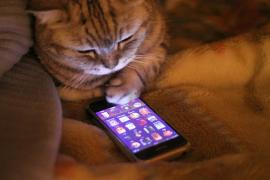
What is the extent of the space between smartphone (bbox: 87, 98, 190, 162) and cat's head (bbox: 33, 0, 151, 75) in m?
0.11

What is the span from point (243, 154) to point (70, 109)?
0.43m

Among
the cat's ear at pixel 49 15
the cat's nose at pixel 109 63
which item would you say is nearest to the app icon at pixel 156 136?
the cat's nose at pixel 109 63

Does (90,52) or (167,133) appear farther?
(90,52)

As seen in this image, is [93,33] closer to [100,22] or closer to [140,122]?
[100,22]

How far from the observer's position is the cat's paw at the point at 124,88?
0.92m

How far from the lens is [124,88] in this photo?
94 cm

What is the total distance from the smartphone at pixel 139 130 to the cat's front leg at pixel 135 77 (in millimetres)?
20

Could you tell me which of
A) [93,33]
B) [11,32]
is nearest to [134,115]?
[93,33]

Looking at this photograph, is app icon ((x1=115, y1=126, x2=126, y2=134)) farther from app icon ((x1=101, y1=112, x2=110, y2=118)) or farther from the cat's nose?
the cat's nose

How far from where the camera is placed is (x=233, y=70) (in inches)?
38.2

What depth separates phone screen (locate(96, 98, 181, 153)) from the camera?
0.80 metres

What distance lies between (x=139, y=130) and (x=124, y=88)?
0.15 metres

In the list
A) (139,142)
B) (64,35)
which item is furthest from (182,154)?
(64,35)

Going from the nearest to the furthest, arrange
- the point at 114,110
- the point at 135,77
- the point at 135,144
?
1. the point at 135,144
2. the point at 114,110
3. the point at 135,77
